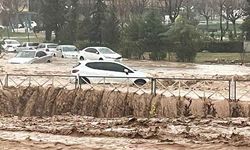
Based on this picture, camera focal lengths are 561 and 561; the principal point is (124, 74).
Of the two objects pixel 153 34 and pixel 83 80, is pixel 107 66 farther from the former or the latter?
pixel 153 34

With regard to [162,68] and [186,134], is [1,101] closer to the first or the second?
[186,134]

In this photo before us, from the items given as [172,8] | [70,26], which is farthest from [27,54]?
[172,8]

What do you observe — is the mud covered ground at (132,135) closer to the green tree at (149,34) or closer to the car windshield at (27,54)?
the car windshield at (27,54)

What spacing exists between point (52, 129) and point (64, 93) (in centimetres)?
796

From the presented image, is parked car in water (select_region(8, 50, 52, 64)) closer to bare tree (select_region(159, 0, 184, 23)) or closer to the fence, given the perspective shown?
the fence

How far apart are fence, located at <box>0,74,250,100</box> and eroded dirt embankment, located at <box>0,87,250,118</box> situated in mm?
672

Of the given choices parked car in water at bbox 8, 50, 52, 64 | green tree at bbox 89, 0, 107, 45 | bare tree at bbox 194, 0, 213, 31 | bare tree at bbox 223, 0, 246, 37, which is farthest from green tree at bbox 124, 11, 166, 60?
bare tree at bbox 194, 0, 213, 31

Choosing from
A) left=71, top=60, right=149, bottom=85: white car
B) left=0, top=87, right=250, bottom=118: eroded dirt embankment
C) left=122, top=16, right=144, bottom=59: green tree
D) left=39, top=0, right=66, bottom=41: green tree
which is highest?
left=39, top=0, right=66, bottom=41: green tree

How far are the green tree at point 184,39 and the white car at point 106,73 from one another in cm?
1994

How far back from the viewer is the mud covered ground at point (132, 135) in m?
13.8

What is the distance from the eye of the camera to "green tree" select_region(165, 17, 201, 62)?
46625 mm

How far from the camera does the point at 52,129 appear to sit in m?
16.4

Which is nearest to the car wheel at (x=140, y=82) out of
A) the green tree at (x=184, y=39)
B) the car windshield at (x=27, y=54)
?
the car windshield at (x=27, y=54)

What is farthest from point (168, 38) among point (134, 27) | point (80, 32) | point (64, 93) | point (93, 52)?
point (64, 93)
